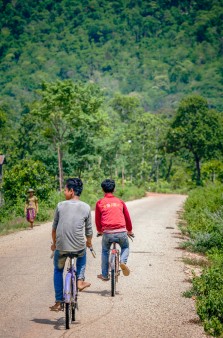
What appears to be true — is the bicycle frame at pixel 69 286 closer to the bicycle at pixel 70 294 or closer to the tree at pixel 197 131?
the bicycle at pixel 70 294

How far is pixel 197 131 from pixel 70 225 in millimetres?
66419

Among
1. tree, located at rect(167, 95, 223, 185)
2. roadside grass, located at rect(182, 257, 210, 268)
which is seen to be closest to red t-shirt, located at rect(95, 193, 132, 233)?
roadside grass, located at rect(182, 257, 210, 268)

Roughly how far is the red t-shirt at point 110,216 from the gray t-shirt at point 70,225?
5.96 ft

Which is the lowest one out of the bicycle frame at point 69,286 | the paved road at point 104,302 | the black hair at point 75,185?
the paved road at point 104,302

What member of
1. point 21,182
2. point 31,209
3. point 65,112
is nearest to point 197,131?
point 65,112

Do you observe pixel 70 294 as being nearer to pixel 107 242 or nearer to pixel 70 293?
pixel 70 293

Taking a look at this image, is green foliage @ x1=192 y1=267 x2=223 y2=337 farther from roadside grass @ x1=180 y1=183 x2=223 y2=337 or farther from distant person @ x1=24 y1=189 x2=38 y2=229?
distant person @ x1=24 y1=189 x2=38 y2=229

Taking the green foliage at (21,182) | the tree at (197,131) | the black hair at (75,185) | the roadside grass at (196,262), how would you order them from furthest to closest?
the tree at (197,131) < the green foliage at (21,182) < the roadside grass at (196,262) < the black hair at (75,185)

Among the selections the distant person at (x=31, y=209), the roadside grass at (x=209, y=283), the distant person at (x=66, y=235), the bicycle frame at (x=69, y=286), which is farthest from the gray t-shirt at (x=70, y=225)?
the distant person at (x=31, y=209)

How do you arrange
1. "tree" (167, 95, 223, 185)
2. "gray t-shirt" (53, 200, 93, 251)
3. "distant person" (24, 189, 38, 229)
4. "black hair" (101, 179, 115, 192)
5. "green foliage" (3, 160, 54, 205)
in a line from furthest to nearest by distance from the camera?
1. "tree" (167, 95, 223, 185)
2. "green foliage" (3, 160, 54, 205)
3. "distant person" (24, 189, 38, 229)
4. "black hair" (101, 179, 115, 192)
5. "gray t-shirt" (53, 200, 93, 251)

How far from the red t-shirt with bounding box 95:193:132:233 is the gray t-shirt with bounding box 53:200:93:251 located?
182cm

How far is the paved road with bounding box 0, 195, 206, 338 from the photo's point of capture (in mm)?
6688

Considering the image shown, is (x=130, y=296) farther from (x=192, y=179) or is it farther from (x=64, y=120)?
(x=192, y=179)

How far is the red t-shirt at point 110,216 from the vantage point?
8914mm
